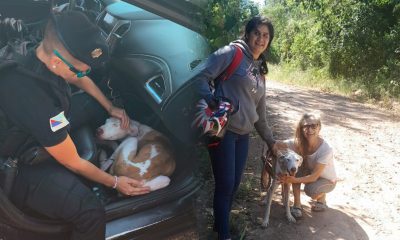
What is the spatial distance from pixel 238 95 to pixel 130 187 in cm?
111

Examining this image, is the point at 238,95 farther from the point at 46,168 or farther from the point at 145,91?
the point at 46,168

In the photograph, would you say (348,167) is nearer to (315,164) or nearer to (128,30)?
(315,164)

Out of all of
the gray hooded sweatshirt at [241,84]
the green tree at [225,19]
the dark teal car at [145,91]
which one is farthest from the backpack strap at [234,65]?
the dark teal car at [145,91]

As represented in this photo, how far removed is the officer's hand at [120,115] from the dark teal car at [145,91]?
0.03 m

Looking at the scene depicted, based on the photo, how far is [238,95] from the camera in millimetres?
2832

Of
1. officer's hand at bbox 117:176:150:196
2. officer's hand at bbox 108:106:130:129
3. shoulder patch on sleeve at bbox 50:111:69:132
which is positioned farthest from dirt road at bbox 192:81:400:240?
shoulder patch on sleeve at bbox 50:111:69:132

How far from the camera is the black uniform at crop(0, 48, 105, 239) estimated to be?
5.35 feet

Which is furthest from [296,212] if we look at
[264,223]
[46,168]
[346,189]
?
[46,168]

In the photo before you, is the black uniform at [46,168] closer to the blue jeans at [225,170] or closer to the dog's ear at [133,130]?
the dog's ear at [133,130]

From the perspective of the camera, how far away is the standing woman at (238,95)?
2.80 m


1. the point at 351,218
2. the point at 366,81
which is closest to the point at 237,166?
the point at 351,218

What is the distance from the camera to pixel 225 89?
9.23 ft

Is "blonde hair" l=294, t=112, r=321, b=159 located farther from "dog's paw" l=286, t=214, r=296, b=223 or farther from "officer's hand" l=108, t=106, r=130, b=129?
"officer's hand" l=108, t=106, r=130, b=129

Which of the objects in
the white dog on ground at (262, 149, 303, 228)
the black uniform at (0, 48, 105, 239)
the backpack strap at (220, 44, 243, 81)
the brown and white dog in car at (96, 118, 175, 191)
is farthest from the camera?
the white dog on ground at (262, 149, 303, 228)
